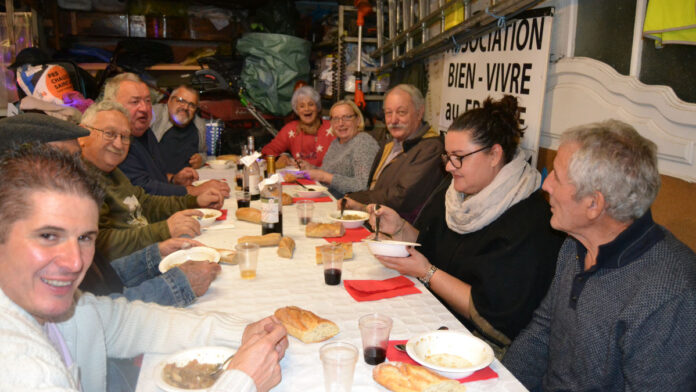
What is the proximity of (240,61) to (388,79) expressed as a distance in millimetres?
2365

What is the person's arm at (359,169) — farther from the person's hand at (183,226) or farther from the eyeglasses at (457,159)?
the eyeglasses at (457,159)

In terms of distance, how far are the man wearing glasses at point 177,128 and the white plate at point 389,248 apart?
3555mm

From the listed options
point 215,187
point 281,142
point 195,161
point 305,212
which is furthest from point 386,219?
point 281,142

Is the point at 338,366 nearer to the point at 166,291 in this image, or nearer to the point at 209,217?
the point at 166,291

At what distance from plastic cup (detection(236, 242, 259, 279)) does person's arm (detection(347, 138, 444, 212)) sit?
159cm

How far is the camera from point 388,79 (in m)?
5.79

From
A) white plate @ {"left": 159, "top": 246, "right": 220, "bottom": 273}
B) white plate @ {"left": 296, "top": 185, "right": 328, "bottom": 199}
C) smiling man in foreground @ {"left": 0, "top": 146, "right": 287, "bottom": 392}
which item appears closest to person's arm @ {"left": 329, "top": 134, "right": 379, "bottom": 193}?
white plate @ {"left": 296, "top": 185, "right": 328, "bottom": 199}

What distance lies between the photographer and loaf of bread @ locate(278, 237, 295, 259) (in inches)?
90.1

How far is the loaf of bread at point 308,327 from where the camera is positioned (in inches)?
59.1

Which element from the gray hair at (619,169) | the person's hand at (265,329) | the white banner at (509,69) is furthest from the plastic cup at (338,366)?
the white banner at (509,69)

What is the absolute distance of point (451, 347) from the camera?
1.46 meters

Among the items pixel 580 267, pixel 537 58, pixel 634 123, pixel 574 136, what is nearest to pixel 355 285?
pixel 580 267

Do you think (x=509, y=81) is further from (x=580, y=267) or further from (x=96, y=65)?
(x=96, y=65)

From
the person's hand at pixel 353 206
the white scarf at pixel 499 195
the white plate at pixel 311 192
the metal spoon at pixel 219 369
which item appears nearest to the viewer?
the metal spoon at pixel 219 369
